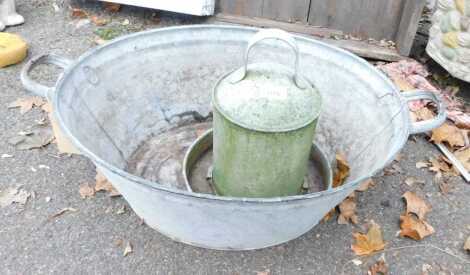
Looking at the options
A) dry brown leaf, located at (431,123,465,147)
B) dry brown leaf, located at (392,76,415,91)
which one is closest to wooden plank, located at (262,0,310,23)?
dry brown leaf, located at (392,76,415,91)

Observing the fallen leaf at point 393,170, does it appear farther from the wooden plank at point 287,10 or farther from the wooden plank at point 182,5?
the wooden plank at point 182,5

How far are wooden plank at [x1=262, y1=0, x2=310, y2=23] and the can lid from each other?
5.87ft

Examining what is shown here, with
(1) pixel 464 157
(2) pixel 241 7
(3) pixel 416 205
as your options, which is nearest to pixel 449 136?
(1) pixel 464 157

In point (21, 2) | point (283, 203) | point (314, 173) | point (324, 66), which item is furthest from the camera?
point (21, 2)

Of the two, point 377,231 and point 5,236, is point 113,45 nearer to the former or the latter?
point 5,236

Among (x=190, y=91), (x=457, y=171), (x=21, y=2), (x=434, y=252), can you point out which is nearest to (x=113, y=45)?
(x=190, y=91)

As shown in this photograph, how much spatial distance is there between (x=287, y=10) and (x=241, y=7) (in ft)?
1.21

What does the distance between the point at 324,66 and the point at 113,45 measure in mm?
1051

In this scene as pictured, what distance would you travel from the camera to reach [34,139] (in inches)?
102

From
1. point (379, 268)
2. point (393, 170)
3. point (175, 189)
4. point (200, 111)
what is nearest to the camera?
point (175, 189)

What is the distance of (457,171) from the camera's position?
2574 millimetres

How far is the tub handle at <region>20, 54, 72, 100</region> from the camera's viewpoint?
1761 mm

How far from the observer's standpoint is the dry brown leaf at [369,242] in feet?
7.00

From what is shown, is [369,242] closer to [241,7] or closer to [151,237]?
[151,237]
